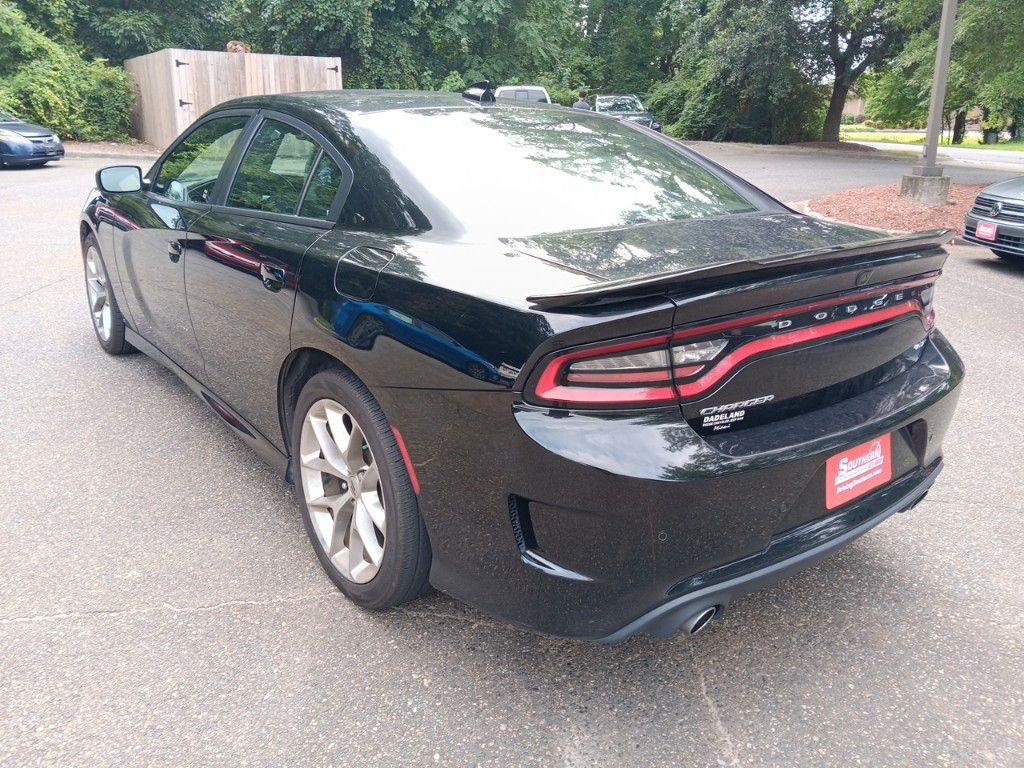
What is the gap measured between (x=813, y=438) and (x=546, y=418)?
74 cm

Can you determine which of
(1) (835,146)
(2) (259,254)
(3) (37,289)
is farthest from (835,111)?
(2) (259,254)

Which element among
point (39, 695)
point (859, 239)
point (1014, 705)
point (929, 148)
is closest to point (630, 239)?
point (859, 239)

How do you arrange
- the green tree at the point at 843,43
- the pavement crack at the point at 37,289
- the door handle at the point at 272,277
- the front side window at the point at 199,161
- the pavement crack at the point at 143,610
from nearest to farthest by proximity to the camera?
the pavement crack at the point at 143,610
the door handle at the point at 272,277
the front side window at the point at 199,161
the pavement crack at the point at 37,289
the green tree at the point at 843,43

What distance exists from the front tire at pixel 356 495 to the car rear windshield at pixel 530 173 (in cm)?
65

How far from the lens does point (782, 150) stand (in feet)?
90.2

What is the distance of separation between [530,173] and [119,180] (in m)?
2.52

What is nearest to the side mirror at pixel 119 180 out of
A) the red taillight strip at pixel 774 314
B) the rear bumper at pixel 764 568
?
the red taillight strip at pixel 774 314

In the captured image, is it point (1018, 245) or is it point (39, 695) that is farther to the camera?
point (1018, 245)

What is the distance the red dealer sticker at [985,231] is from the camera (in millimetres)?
8172

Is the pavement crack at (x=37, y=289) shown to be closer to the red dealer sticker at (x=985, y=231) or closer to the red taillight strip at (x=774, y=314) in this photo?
the red taillight strip at (x=774, y=314)

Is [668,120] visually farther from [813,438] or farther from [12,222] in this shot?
[813,438]

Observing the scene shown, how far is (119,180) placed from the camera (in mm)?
4262

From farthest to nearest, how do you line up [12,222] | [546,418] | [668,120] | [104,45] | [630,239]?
[668,120] → [104,45] → [12,222] → [630,239] → [546,418]

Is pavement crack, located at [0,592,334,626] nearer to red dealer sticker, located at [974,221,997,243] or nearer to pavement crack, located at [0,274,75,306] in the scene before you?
pavement crack, located at [0,274,75,306]
